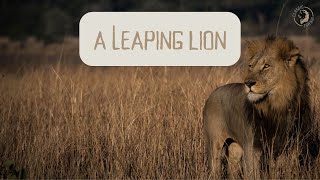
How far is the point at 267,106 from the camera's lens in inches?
205

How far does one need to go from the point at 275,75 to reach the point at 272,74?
0.07ft

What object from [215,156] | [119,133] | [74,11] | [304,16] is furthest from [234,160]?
[74,11]

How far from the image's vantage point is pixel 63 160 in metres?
6.01

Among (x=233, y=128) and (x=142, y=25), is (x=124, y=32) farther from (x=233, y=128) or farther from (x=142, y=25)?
(x=233, y=128)

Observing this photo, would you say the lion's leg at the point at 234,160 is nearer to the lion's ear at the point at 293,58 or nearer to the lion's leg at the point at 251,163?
the lion's leg at the point at 251,163

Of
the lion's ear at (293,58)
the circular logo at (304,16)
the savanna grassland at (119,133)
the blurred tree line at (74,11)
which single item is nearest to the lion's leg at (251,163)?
the savanna grassland at (119,133)

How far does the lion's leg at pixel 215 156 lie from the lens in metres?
5.51

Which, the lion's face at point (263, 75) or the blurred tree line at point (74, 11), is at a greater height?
the blurred tree line at point (74, 11)

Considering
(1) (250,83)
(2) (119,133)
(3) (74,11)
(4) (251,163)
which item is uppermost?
(3) (74,11)

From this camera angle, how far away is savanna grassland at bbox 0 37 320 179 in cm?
575

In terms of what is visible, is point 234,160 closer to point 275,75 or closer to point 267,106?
point 267,106

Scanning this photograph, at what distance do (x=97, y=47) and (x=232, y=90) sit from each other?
2.09 meters

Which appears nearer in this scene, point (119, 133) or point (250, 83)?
point (250, 83)

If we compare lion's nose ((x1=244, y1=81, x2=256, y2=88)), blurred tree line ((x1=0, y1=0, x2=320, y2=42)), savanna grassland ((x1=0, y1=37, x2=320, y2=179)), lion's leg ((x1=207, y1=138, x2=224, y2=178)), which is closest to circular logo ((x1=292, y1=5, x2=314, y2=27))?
savanna grassland ((x1=0, y1=37, x2=320, y2=179))
